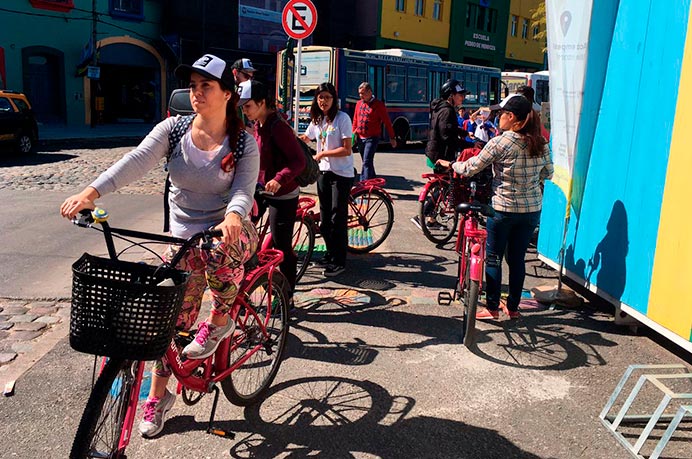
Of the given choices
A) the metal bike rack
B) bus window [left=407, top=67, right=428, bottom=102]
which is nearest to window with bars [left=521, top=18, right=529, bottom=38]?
bus window [left=407, top=67, right=428, bottom=102]

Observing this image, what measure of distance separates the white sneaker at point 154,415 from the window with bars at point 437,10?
37.5 metres

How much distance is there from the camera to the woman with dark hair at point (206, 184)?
9.87 feet

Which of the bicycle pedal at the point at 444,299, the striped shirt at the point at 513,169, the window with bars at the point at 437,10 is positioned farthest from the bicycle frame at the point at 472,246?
the window with bars at the point at 437,10

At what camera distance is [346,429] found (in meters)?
3.44

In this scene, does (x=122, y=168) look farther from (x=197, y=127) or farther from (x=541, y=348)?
(x=541, y=348)

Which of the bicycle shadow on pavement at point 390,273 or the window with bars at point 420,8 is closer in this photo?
the bicycle shadow on pavement at point 390,273

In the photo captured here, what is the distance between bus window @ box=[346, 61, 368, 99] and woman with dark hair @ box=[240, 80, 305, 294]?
46.0ft

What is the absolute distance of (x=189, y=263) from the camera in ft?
10.2

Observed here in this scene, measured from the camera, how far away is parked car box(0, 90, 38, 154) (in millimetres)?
15234

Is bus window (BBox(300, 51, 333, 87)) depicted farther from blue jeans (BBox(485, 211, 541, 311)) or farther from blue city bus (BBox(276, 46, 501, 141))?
blue jeans (BBox(485, 211, 541, 311))

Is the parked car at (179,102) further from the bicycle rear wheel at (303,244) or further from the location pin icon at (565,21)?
the location pin icon at (565,21)

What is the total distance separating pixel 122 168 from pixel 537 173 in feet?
11.0

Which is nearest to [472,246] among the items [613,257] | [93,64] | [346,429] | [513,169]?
[513,169]

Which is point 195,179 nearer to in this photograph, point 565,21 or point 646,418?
point 646,418
